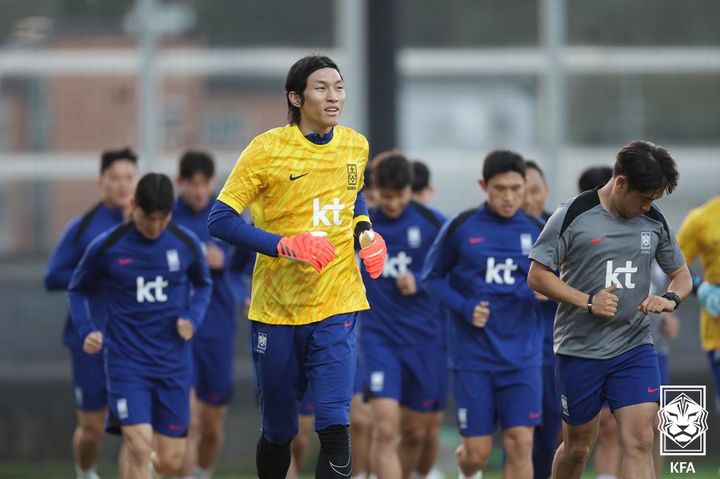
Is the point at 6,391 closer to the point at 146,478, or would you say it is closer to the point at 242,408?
the point at 242,408

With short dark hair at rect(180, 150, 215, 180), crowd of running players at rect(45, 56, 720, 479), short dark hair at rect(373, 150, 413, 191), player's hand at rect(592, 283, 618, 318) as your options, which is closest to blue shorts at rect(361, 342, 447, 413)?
crowd of running players at rect(45, 56, 720, 479)

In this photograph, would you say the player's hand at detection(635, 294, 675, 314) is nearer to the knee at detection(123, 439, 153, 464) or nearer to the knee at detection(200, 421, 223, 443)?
the knee at detection(123, 439, 153, 464)

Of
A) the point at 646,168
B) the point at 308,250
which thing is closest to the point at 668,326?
the point at 646,168

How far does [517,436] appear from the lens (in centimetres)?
896

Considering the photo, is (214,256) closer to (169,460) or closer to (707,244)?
(169,460)

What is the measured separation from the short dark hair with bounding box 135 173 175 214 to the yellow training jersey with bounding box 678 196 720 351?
3.49m

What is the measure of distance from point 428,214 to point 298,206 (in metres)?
3.10

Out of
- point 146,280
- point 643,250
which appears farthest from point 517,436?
point 146,280

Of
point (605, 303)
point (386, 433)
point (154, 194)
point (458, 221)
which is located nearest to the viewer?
point (605, 303)

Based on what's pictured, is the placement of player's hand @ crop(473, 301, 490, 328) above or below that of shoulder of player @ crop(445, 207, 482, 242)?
below

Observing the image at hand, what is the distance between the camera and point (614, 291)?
7.49 m

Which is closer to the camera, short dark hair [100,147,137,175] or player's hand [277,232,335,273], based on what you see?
player's hand [277,232,335,273]

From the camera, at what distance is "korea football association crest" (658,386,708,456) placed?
8.39 m

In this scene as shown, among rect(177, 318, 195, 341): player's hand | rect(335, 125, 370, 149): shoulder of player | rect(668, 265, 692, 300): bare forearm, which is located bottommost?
rect(177, 318, 195, 341): player's hand
